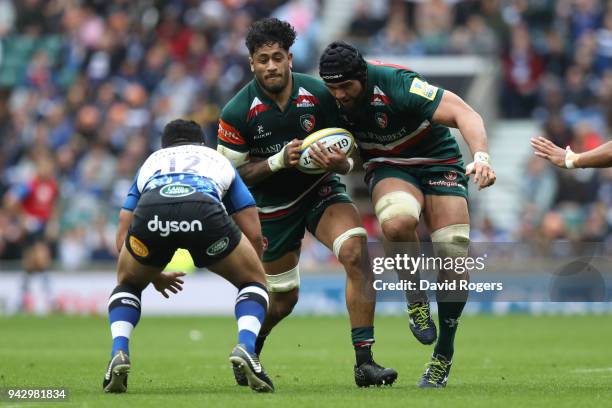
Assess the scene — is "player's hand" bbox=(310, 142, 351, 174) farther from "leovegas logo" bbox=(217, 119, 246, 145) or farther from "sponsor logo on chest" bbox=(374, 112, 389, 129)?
"leovegas logo" bbox=(217, 119, 246, 145)

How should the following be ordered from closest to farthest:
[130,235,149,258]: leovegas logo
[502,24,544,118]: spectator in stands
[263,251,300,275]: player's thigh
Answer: [130,235,149,258]: leovegas logo → [263,251,300,275]: player's thigh → [502,24,544,118]: spectator in stands

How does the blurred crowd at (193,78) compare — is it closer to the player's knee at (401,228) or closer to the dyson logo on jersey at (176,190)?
the player's knee at (401,228)

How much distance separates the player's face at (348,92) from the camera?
9.81 m

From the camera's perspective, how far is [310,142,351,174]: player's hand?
975 centimetres

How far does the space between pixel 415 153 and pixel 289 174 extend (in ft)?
3.50

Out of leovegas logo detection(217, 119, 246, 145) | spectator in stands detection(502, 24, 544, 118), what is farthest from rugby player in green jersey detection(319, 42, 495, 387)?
spectator in stands detection(502, 24, 544, 118)

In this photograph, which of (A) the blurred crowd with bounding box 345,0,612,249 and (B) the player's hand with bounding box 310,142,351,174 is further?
(A) the blurred crowd with bounding box 345,0,612,249

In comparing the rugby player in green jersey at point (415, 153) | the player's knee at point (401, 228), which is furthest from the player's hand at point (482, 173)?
the player's knee at point (401, 228)

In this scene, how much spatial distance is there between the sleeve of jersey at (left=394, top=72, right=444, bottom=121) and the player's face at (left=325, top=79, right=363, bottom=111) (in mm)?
313

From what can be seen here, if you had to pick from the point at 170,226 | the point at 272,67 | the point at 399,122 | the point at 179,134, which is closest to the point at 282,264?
the point at 399,122

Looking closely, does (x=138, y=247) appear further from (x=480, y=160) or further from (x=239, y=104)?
(x=480, y=160)

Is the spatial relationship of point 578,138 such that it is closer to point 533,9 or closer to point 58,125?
point 533,9

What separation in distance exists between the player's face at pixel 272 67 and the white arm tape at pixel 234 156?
0.58 meters

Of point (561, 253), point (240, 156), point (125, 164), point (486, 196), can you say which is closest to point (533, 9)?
point (486, 196)
